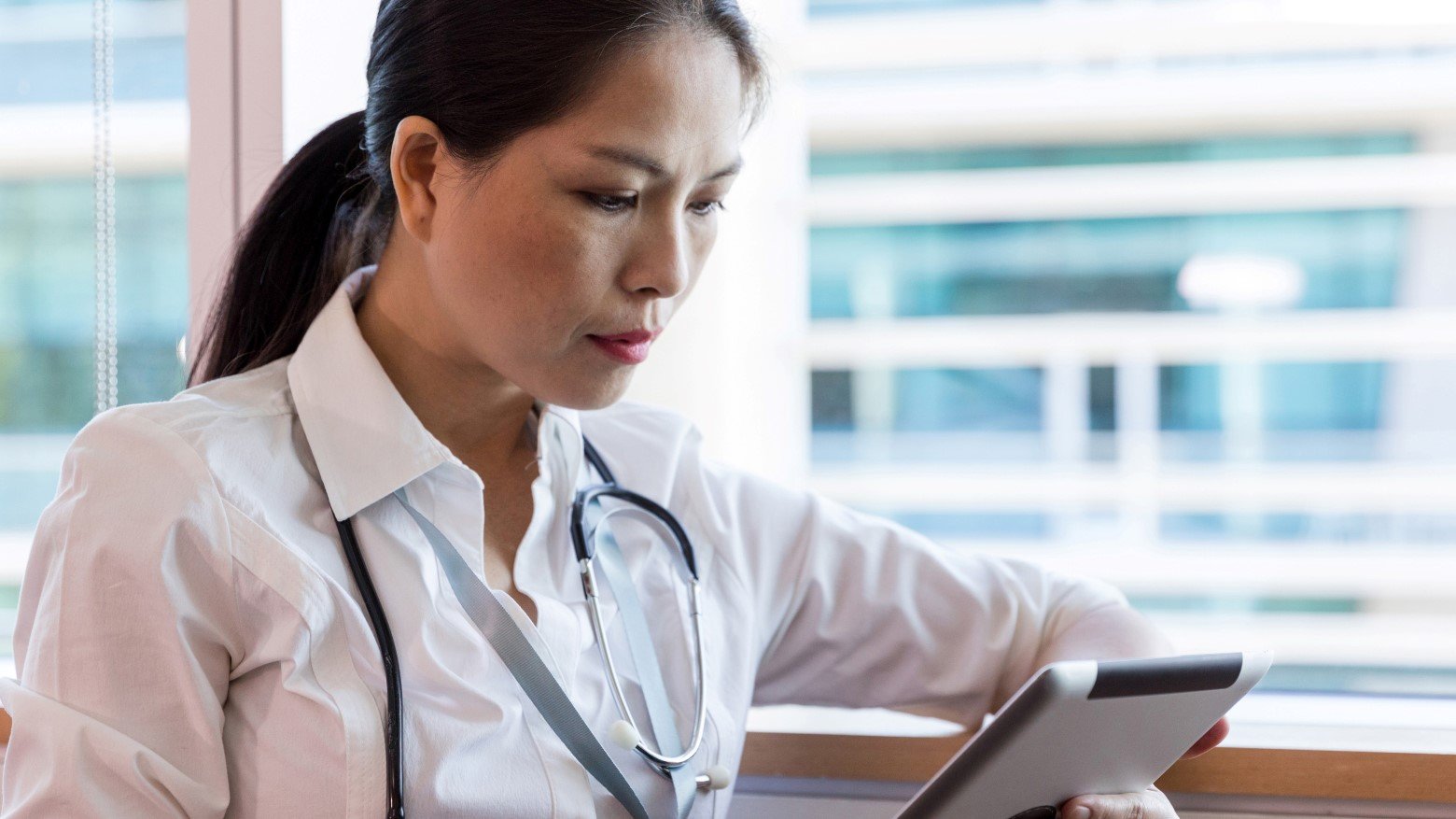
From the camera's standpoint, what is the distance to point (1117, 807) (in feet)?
3.26

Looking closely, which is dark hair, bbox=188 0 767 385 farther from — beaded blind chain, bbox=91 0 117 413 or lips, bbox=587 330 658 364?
beaded blind chain, bbox=91 0 117 413

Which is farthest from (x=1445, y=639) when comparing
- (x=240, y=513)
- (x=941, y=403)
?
(x=240, y=513)

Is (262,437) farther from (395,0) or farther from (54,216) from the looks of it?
(54,216)

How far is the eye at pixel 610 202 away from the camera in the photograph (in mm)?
994

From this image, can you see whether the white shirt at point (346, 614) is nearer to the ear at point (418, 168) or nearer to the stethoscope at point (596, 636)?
the stethoscope at point (596, 636)

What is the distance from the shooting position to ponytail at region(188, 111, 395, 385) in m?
1.18

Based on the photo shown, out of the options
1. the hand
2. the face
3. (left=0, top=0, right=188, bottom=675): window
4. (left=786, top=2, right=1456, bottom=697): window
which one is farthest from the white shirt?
(left=786, top=2, right=1456, bottom=697): window

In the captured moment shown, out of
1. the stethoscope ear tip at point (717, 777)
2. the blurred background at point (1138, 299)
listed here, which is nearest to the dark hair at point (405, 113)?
the stethoscope ear tip at point (717, 777)

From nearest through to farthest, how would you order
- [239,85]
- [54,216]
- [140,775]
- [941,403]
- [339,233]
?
[140,775] → [339,233] → [239,85] → [54,216] → [941,403]

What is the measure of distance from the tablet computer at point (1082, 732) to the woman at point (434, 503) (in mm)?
69

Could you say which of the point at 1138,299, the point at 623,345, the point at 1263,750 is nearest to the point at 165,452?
the point at 623,345

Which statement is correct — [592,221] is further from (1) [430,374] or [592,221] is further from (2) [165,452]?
(2) [165,452]

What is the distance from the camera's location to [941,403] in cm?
245

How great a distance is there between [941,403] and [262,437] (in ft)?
5.40
